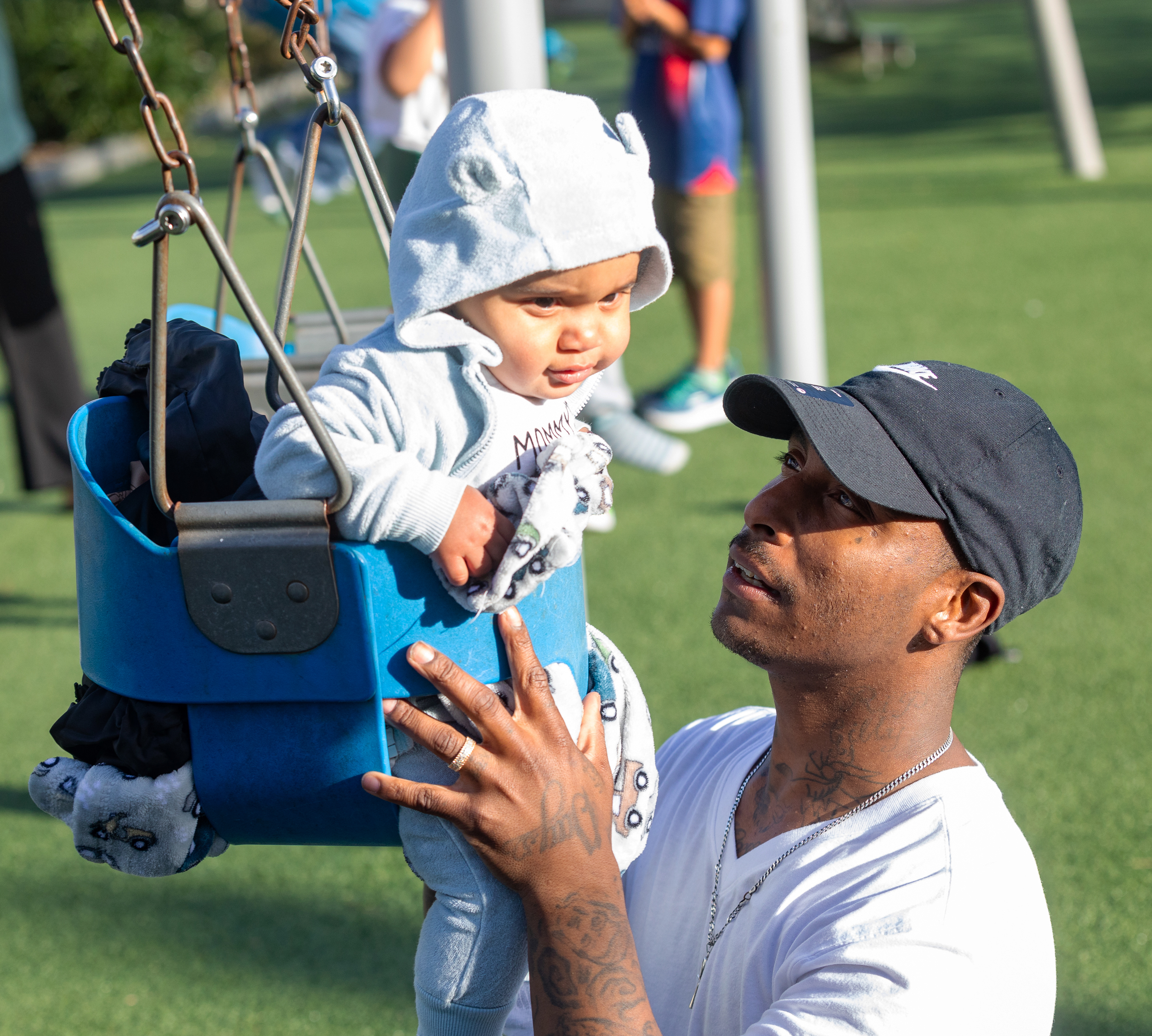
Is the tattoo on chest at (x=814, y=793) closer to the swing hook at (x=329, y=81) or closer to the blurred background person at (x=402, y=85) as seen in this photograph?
the swing hook at (x=329, y=81)

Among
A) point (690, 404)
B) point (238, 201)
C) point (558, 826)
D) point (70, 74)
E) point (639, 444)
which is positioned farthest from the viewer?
point (70, 74)

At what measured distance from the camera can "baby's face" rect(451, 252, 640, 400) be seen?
163 centimetres

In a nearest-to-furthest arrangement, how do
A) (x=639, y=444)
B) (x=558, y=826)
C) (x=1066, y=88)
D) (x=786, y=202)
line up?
(x=558, y=826) < (x=786, y=202) < (x=639, y=444) < (x=1066, y=88)

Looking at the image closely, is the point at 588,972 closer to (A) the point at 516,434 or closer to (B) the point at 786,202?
(A) the point at 516,434

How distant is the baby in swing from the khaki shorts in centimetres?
459

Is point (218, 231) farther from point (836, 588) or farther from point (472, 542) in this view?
point (836, 588)

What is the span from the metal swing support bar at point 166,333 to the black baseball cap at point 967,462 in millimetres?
657

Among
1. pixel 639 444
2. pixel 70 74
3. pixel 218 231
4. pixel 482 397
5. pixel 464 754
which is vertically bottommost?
pixel 639 444

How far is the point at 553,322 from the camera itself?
65.8 inches

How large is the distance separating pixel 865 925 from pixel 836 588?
43cm

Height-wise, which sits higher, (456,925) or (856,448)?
(856,448)

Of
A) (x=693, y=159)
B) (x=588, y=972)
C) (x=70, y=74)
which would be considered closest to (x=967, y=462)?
(x=588, y=972)

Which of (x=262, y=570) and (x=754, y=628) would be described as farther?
(x=754, y=628)

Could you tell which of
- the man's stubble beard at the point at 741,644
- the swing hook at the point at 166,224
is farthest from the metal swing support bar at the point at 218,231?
the man's stubble beard at the point at 741,644
